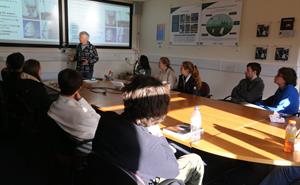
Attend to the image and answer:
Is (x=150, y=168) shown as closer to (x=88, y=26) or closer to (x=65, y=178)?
(x=65, y=178)

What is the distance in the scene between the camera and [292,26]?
152 inches

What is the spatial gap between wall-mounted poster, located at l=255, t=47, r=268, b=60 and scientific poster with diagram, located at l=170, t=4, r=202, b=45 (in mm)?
1304

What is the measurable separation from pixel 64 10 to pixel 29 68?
2584 mm

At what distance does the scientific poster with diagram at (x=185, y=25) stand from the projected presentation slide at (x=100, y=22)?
127 cm

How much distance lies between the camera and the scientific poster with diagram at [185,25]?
5.27m

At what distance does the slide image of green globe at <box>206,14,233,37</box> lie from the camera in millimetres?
4705

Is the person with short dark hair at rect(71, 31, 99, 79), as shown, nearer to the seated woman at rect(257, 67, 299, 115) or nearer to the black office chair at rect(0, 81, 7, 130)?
the black office chair at rect(0, 81, 7, 130)

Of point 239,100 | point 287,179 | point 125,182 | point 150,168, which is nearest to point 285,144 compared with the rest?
point 287,179

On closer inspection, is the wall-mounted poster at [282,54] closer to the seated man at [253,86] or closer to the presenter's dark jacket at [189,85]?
the seated man at [253,86]

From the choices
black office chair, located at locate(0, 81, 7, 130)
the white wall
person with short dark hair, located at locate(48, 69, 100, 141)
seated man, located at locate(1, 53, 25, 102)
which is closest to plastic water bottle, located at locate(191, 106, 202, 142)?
person with short dark hair, located at locate(48, 69, 100, 141)

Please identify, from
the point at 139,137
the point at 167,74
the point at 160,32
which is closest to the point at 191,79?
the point at 167,74

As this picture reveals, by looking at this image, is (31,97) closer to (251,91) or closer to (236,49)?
(251,91)

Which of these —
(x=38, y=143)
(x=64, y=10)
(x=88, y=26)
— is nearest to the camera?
(x=38, y=143)

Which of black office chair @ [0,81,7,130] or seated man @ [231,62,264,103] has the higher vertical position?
seated man @ [231,62,264,103]
